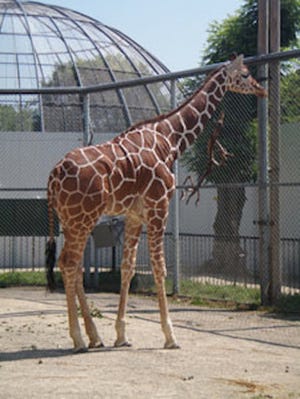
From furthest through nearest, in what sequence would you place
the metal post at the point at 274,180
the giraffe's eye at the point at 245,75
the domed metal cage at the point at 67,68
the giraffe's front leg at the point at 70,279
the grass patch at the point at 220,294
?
1. the domed metal cage at the point at 67,68
2. the grass patch at the point at 220,294
3. the metal post at the point at 274,180
4. the giraffe's eye at the point at 245,75
5. the giraffe's front leg at the point at 70,279

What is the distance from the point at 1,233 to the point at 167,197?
8981mm

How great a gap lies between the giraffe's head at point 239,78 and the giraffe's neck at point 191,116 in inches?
3.4

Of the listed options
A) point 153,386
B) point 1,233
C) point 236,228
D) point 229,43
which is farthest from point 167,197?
point 229,43

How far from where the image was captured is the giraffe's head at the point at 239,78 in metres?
9.84

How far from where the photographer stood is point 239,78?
9914 millimetres

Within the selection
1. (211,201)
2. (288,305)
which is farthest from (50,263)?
(211,201)

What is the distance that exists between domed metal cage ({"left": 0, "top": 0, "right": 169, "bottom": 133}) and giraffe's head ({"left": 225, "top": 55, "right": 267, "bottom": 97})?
12.8 metres

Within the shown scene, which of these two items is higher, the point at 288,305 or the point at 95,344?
the point at 288,305

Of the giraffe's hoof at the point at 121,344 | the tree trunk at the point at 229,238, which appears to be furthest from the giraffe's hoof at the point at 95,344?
the tree trunk at the point at 229,238

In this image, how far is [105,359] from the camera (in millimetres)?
7887

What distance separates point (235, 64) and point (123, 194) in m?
2.33

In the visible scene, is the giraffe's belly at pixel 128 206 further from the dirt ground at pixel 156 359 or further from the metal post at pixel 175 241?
the metal post at pixel 175 241

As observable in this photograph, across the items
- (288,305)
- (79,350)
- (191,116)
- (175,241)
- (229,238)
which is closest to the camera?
(79,350)

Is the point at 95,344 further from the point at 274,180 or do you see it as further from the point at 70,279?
the point at 274,180
